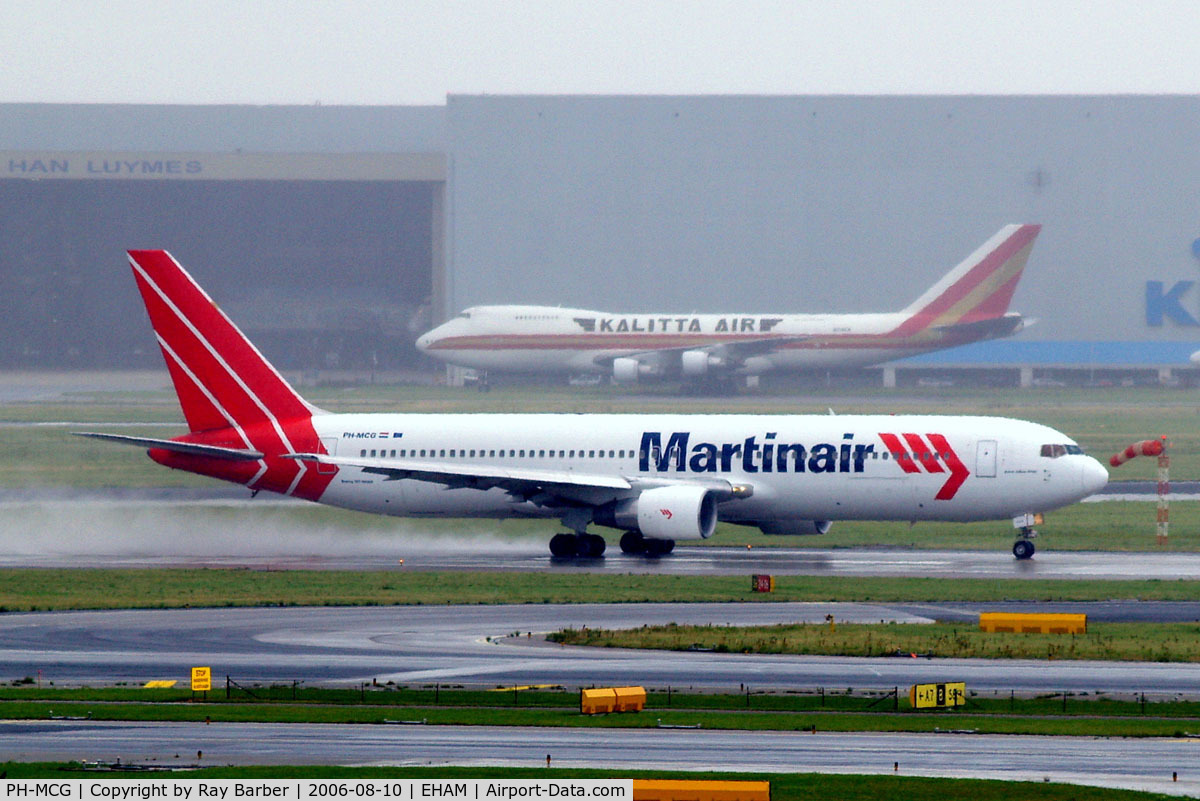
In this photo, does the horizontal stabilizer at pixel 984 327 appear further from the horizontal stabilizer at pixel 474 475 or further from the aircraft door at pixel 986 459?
the horizontal stabilizer at pixel 474 475

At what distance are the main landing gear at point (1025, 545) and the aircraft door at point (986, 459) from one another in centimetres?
197

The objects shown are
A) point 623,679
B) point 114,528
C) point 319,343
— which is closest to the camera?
point 623,679

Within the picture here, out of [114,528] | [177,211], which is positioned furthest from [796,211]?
[114,528]

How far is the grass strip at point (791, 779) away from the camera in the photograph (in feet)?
69.4

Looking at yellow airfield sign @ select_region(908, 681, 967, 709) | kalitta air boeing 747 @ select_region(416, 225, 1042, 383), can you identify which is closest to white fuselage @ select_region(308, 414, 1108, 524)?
yellow airfield sign @ select_region(908, 681, 967, 709)

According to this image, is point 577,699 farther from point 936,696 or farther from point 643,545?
point 643,545

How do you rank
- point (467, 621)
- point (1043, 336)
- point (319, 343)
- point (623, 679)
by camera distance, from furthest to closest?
point (319, 343)
point (1043, 336)
point (467, 621)
point (623, 679)

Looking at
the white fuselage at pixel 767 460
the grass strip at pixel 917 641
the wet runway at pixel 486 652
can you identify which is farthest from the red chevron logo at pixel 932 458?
the grass strip at pixel 917 641

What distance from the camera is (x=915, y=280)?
471 ft

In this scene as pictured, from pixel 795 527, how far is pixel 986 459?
643cm

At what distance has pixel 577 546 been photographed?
173ft

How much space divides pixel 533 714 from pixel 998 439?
93.3 feet

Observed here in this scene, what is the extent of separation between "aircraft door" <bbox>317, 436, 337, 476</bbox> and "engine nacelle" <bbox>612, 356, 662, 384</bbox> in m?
62.2

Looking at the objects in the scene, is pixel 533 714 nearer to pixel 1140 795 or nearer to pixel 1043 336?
pixel 1140 795
